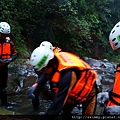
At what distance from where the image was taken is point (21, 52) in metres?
12.6

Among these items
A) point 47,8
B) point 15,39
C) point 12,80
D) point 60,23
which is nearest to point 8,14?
point 15,39

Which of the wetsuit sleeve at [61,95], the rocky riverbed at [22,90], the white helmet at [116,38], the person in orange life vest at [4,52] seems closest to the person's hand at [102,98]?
the white helmet at [116,38]

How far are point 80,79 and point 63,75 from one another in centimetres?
27

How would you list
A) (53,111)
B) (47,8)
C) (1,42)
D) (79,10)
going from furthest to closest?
(79,10) < (47,8) < (1,42) < (53,111)

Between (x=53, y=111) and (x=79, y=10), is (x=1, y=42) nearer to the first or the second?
(x=53, y=111)

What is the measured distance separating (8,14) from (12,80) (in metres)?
4.88

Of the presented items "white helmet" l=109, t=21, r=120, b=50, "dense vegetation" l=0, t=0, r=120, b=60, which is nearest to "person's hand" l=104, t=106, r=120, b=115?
"white helmet" l=109, t=21, r=120, b=50

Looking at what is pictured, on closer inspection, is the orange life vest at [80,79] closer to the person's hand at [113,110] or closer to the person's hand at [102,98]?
the person's hand at [102,98]

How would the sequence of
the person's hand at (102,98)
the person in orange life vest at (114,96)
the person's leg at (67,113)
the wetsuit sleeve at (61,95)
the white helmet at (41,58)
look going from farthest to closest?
the person's leg at (67,113) → the person's hand at (102,98) → the person in orange life vest at (114,96) → the white helmet at (41,58) → the wetsuit sleeve at (61,95)

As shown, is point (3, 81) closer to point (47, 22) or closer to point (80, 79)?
→ point (80, 79)

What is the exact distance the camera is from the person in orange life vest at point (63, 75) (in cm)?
306

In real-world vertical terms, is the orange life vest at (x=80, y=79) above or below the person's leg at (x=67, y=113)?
above

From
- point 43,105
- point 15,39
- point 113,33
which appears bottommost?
point 43,105

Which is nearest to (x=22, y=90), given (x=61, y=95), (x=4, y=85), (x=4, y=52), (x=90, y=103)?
(x=4, y=85)
